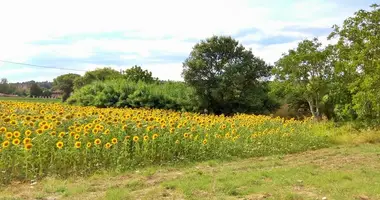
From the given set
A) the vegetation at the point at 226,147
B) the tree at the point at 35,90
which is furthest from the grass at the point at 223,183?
the tree at the point at 35,90

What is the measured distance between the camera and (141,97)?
19.6m

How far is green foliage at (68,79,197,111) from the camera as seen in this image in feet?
64.6

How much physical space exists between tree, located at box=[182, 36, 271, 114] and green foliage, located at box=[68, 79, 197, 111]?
2.42 ft

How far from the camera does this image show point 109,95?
66.1 ft

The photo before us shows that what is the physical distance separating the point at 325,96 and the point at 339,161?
751 cm

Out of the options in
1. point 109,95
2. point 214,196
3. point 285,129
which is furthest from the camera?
point 109,95

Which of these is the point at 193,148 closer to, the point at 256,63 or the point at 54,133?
the point at 54,133

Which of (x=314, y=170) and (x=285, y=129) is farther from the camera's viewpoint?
(x=285, y=129)

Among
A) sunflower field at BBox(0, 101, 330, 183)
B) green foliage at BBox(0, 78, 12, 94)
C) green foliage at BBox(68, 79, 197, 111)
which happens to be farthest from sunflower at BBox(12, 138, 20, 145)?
green foliage at BBox(0, 78, 12, 94)

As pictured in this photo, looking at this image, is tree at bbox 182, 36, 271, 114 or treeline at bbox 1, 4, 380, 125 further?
tree at bbox 182, 36, 271, 114

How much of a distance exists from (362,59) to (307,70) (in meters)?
4.17

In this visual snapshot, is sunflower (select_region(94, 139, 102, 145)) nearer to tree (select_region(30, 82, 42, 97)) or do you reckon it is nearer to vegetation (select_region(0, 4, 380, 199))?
vegetation (select_region(0, 4, 380, 199))

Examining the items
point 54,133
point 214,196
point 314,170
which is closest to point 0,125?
point 54,133

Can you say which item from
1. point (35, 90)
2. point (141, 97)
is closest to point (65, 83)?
point (35, 90)
